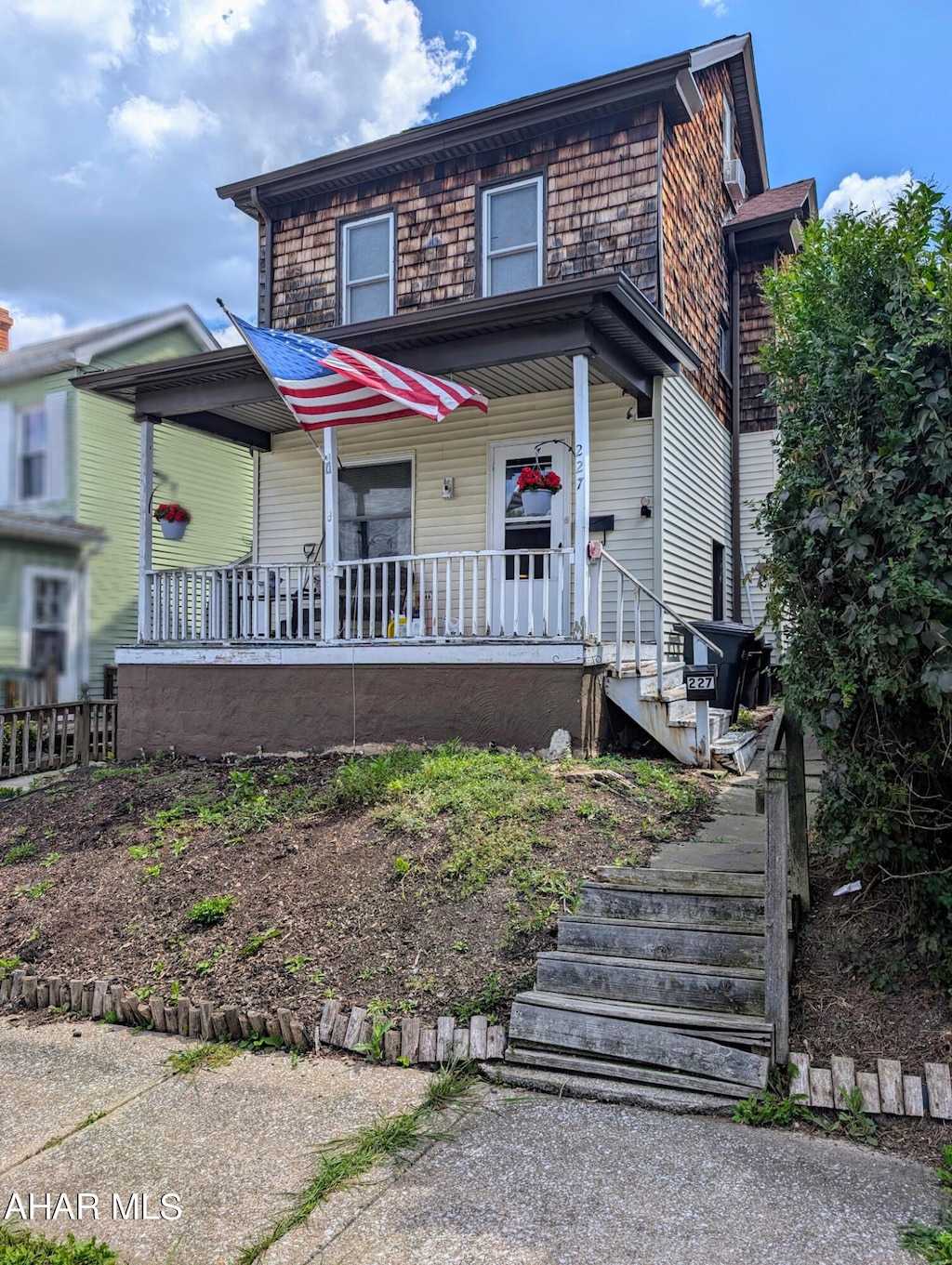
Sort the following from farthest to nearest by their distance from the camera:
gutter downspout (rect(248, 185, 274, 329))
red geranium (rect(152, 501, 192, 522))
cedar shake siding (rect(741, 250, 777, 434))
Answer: cedar shake siding (rect(741, 250, 777, 434)), gutter downspout (rect(248, 185, 274, 329)), red geranium (rect(152, 501, 192, 522))

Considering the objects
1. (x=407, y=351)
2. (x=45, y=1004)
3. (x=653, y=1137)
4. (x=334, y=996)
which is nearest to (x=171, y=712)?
(x=407, y=351)

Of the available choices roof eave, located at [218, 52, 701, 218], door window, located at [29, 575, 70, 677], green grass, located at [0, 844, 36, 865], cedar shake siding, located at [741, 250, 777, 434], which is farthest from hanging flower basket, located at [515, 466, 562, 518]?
door window, located at [29, 575, 70, 677]

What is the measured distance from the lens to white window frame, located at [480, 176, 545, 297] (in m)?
10.1

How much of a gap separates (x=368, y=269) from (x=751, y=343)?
5479mm

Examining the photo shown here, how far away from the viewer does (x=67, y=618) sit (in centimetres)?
95

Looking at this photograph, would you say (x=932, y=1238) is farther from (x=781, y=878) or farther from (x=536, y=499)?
(x=536, y=499)

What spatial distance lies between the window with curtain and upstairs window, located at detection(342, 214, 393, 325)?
2.08 meters

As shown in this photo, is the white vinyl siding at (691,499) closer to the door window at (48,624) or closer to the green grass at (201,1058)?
the green grass at (201,1058)

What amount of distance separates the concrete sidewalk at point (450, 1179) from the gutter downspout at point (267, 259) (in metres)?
10.0

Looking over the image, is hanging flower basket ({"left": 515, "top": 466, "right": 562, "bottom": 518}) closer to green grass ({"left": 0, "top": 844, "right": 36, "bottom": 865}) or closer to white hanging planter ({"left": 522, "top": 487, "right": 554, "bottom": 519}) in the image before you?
white hanging planter ({"left": 522, "top": 487, "right": 554, "bottom": 519})

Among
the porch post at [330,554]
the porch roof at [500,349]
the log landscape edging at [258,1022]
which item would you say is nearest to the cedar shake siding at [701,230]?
the porch roof at [500,349]

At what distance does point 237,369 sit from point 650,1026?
7465mm

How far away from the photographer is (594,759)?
268 inches

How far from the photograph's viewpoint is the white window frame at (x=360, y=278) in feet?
Answer: 35.9
